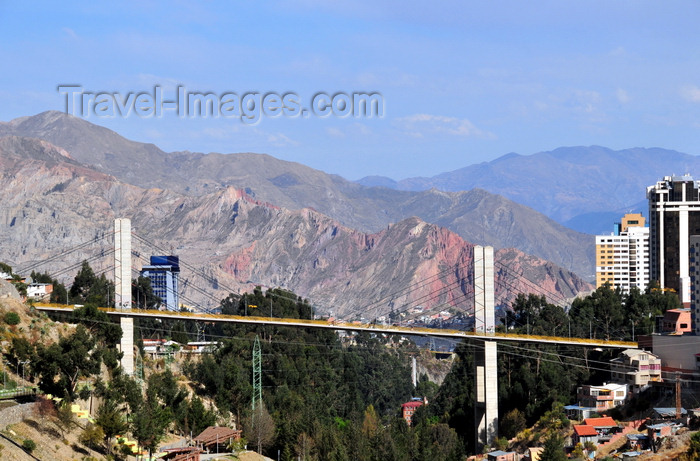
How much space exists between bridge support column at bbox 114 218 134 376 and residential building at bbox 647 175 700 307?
63.9 metres

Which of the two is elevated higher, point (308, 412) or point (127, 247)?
point (127, 247)

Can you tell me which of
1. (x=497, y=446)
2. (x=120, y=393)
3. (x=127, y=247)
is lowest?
A: (x=497, y=446)

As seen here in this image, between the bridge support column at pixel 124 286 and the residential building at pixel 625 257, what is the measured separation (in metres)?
77.2

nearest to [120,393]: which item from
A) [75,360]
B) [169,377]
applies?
[75,360]

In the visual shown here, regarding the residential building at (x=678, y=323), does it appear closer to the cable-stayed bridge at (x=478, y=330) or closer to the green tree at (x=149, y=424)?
the cable-stayed bridge at (x=478, y=330)

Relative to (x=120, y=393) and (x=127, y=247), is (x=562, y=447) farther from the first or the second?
(x=127, y=247)

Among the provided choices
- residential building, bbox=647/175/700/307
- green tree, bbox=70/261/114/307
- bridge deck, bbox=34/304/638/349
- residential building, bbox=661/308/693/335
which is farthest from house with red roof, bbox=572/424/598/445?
residential building, bbox=647/175/700/307

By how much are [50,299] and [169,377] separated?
1914 cm

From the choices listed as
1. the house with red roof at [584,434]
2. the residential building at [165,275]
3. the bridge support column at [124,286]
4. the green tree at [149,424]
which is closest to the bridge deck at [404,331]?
the bridge support column at [124,286]

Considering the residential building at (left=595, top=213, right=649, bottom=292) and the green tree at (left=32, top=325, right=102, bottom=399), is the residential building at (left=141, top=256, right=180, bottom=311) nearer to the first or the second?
the residential building at (left=595, top=213, right=649, bottom=292)

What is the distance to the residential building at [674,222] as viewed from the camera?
109 metres

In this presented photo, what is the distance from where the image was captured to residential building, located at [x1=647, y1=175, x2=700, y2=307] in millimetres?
109000

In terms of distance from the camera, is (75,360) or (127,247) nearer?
(75,360)

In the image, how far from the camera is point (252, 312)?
248ft
